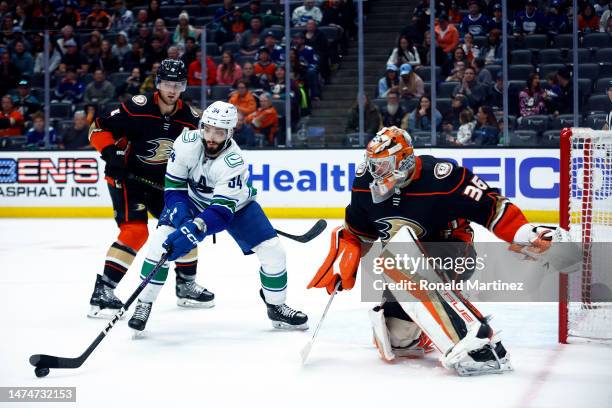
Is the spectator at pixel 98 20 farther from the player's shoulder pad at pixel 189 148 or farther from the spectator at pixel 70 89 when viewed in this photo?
the player's shoulder pad at pixel 189 148

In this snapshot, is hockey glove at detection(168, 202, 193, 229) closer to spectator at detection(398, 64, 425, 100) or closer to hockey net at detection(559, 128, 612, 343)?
hockey net at detection(559, 128, 612, 343)

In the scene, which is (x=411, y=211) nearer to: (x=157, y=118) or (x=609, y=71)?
(x=157, y=118)

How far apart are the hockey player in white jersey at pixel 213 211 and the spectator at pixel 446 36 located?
518cm

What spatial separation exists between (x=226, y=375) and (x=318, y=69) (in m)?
6.51

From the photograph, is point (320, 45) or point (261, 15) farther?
point (261, 15)

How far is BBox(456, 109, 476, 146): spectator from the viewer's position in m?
8.82

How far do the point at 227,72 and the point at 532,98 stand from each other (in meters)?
3.18

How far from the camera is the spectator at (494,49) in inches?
346

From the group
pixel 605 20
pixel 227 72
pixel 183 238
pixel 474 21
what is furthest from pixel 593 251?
pixel 227 72

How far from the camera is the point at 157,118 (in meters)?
4.82

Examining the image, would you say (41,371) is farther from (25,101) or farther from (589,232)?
(25,101)

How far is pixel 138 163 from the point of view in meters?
4.85

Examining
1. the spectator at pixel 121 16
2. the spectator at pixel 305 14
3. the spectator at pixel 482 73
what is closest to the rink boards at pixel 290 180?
the spectator at pixel 482 73

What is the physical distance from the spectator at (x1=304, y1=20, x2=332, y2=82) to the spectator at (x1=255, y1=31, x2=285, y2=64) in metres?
0.30
